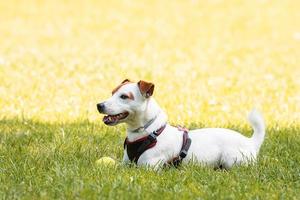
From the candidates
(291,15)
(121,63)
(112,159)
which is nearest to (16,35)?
(121,63)

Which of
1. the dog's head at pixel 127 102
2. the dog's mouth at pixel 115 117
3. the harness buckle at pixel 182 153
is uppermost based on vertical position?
the dog's head at pixel 127 102

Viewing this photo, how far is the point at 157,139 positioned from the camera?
6109mm

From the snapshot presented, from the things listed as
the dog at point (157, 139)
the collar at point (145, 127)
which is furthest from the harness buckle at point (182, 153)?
the collar at point (145, 127)

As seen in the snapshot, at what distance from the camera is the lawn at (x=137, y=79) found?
18.1 ft

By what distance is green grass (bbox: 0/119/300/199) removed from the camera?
515 cm

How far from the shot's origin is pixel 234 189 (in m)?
5.35

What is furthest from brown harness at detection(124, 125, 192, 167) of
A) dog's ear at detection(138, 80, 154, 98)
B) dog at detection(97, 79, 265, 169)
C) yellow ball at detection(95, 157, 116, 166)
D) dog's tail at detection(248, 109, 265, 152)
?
dog's tail at detection(248, 109, 265, 152)

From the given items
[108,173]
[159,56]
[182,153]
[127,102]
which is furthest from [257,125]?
[159,56]

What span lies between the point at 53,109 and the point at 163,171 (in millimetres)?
3027

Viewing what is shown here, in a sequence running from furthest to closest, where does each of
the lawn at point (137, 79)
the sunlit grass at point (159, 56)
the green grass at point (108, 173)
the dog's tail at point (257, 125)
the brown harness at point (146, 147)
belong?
the sunlit grass at point (159, 56)
the dog's tail at point (257, 125)
the brown harness at point (146, 147)
the lawn at point (137, 79)
the green grass at point (108, 173)

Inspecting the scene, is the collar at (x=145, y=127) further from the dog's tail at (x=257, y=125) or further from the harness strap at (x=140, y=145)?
the dog's tail at (x=257, y=125)

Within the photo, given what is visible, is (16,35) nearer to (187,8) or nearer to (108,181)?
(187,8)

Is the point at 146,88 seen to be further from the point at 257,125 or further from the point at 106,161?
the point at 257,125

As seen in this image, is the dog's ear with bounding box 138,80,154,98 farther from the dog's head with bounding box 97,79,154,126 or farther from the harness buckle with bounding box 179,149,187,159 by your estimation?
the harness buckle with bounding box 179,149,187,159
